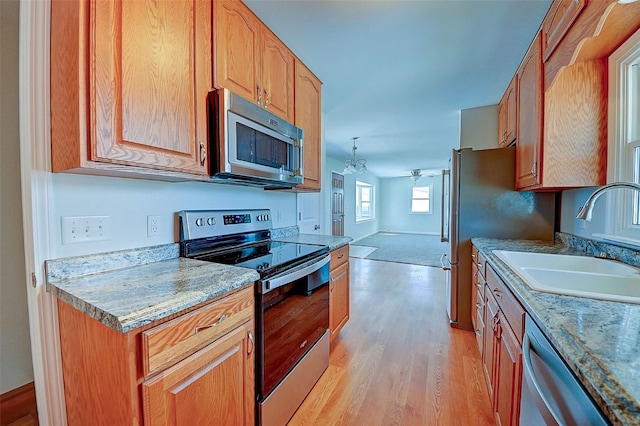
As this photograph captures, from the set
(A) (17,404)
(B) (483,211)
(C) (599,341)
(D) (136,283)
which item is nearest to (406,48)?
(B) (483,211)

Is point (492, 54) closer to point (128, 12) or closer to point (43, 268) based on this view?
point (128, 12)

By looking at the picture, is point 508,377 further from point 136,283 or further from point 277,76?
point 277,76

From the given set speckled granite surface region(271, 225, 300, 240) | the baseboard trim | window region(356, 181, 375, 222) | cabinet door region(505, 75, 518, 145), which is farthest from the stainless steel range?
window region(356, 181, 375, 222)

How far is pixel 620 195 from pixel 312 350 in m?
2.01

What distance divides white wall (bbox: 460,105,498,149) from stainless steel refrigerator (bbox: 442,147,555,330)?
73 centimetres

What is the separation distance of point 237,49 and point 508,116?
7.96ft

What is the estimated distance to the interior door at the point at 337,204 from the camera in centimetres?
627

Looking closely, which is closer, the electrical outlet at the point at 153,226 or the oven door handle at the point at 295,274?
the oven door handle at the point at 295,274

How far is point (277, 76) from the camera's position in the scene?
177 cm

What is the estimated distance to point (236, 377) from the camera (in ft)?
3.51

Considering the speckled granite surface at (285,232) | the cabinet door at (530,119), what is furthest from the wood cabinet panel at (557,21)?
the speckled granite surface at (285,232)

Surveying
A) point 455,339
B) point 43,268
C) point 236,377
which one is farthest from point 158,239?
point 455,339

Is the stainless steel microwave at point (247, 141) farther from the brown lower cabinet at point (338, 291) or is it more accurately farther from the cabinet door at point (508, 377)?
the cabinet door at point (508, 377)

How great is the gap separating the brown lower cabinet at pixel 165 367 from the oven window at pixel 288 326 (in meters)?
0.11
